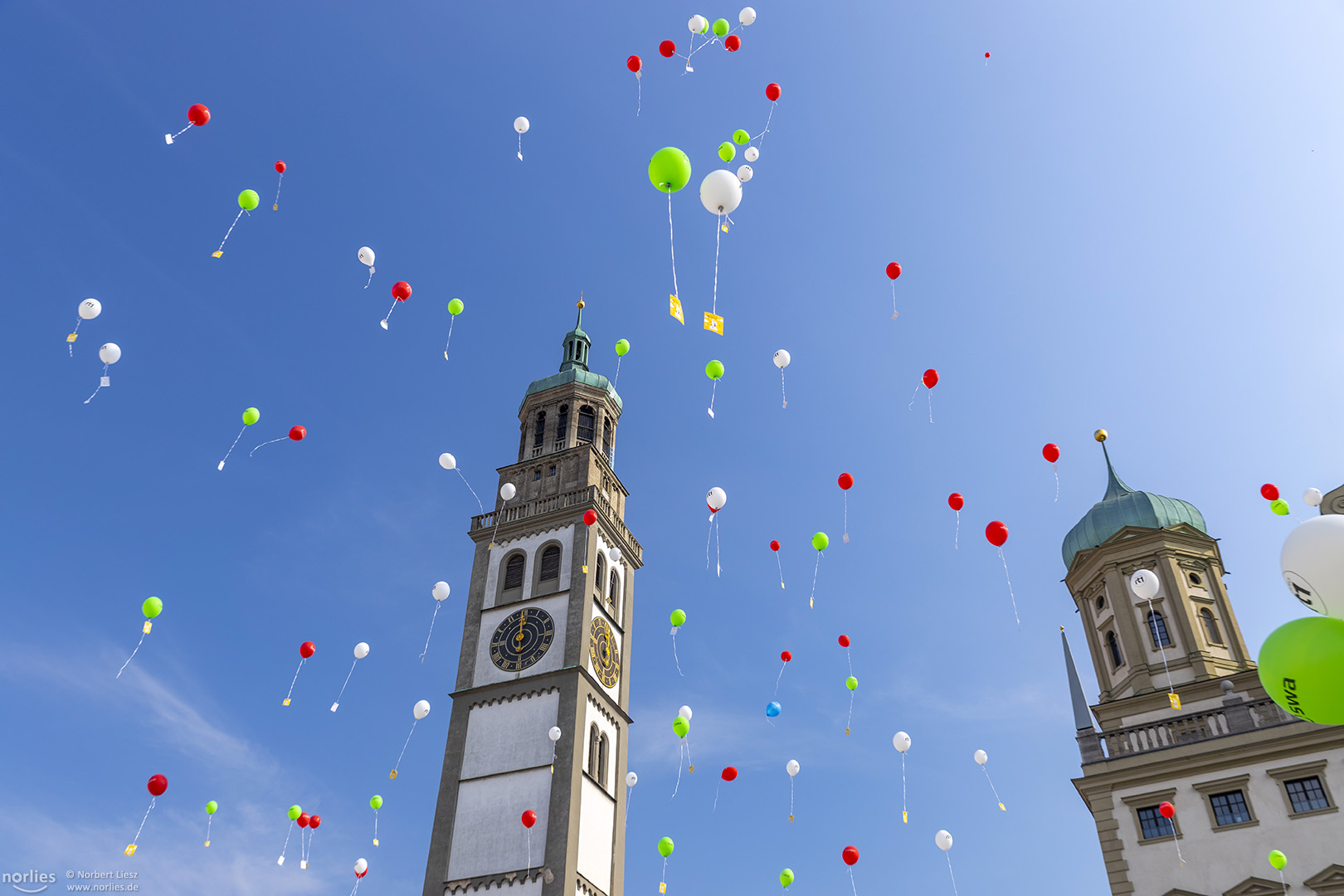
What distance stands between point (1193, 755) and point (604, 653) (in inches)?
778

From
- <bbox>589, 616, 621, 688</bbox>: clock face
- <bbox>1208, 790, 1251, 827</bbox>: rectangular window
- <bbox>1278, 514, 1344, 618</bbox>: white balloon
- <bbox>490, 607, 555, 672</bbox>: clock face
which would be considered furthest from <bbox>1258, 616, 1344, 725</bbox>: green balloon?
<bbox>490, 607, 555, 672</bbox>: clock face

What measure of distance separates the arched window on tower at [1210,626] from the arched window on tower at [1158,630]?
1.13 meters

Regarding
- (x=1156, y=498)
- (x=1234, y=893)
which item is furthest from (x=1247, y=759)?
(x=1156, y=498)

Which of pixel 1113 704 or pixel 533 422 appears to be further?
pixel 533 422

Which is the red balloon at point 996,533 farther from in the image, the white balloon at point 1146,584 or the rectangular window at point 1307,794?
the rectangular window at point 1307,794

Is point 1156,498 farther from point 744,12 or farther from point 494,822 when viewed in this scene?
point 494,822

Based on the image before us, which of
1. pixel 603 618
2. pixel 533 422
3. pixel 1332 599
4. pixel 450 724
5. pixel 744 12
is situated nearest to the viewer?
pixel 1332 599

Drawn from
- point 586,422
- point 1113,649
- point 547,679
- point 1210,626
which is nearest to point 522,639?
point 547,679

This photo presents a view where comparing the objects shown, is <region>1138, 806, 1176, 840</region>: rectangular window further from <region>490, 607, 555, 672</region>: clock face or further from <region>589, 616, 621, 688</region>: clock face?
<region>490, 607, 555, 672</region>: clock face

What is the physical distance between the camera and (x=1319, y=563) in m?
9.98

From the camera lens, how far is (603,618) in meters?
36.1

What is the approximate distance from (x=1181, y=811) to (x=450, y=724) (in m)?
22.5

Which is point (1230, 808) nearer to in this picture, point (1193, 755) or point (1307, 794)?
point (1193, 755)

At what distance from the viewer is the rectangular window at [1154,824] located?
21719mm
